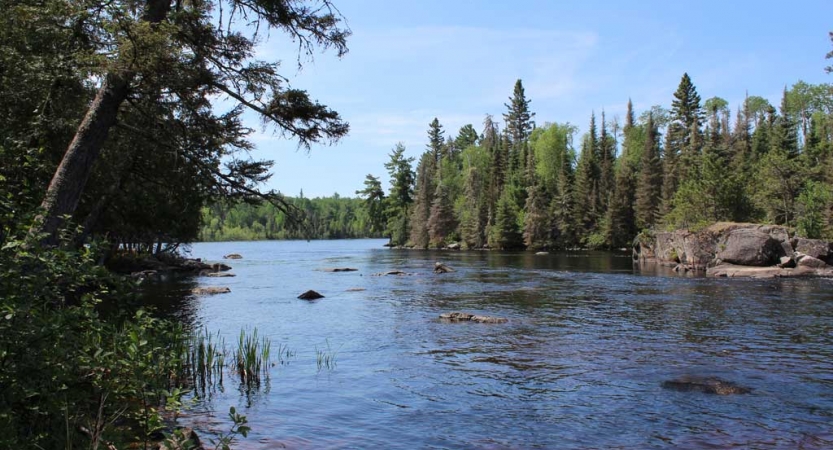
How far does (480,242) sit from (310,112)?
83579mm

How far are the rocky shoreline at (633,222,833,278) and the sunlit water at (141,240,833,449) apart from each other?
9919 mm

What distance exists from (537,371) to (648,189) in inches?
2779

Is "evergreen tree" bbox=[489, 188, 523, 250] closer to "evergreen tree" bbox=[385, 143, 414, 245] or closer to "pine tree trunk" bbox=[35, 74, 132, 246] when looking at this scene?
"evergreen tree" bbox=[385, 143, 414, 245]

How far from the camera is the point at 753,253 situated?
124 feet

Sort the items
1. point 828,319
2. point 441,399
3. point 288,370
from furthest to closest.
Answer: point 828,319 → point 288,370 → point 441,399

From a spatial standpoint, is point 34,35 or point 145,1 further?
point 34,35

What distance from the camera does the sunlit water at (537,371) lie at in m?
8.77

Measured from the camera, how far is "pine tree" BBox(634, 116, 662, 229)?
3002 inches

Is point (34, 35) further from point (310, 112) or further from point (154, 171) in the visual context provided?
point (310, 112)

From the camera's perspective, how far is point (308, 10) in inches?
388

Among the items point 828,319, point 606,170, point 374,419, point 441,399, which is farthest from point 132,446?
point 606,170

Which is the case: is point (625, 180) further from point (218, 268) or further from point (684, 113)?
point (218, 268)

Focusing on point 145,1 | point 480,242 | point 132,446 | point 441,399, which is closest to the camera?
point 132,446

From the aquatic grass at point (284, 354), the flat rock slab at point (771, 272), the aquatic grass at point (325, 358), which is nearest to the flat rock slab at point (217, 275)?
the aquatic grass at point (284, 354)
